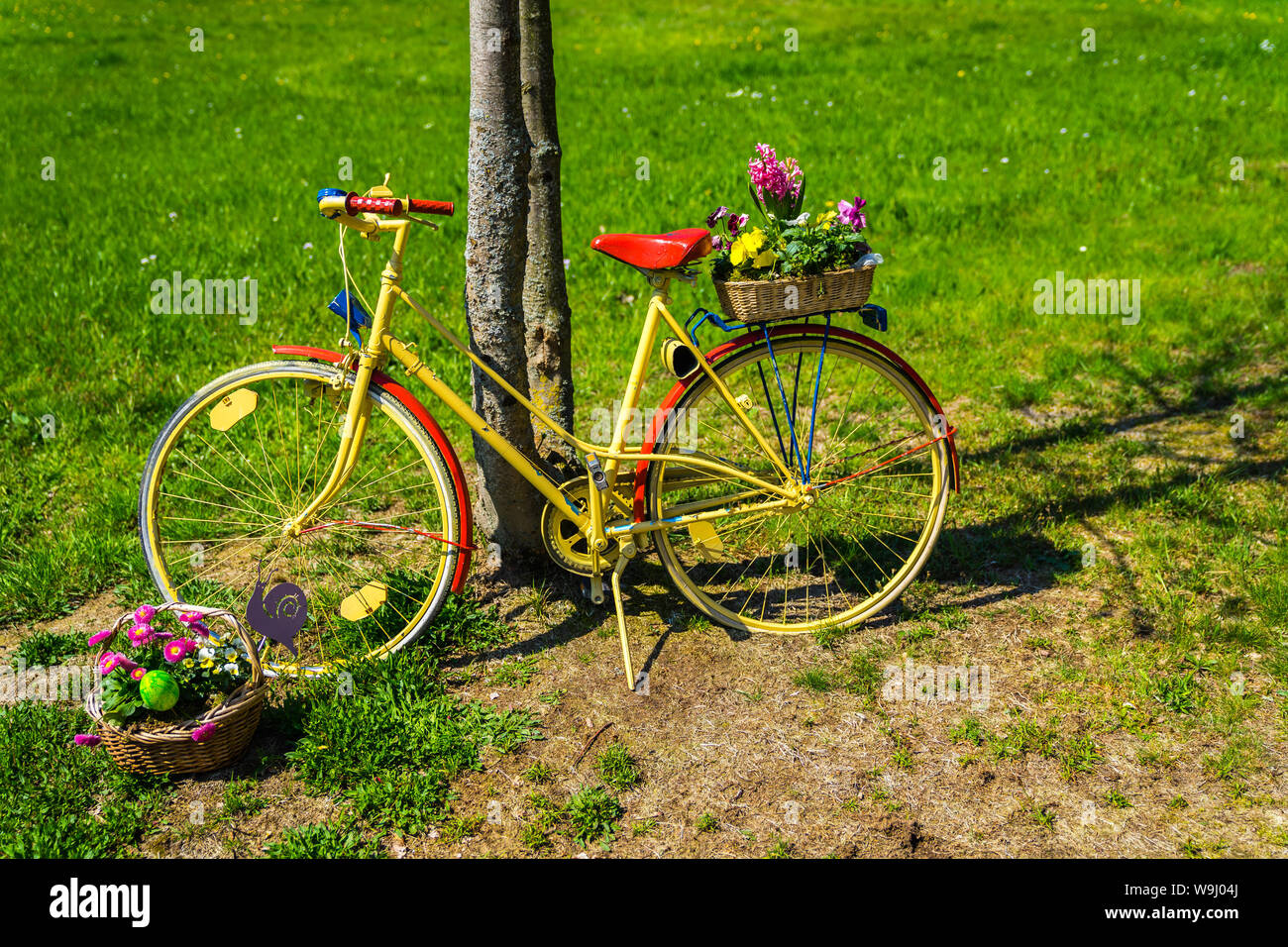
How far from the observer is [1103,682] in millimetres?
3809

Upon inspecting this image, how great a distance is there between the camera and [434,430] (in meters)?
3.65

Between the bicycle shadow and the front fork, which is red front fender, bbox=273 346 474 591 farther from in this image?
the bicycle shadow

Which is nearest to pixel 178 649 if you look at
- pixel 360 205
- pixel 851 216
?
pixel 360 205

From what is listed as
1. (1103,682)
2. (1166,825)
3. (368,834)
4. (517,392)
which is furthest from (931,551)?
(368,834)

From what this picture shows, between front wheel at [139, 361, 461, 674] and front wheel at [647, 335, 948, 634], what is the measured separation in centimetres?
96

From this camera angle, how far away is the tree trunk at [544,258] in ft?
13.1

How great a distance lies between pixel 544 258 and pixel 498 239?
30cm

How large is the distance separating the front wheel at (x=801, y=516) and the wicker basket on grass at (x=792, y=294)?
0.20 m

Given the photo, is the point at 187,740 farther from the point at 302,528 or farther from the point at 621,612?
the point at 621,612

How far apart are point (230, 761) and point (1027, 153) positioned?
8.36 metres

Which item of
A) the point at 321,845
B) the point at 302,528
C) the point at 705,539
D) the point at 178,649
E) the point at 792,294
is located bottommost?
the point at 321,845

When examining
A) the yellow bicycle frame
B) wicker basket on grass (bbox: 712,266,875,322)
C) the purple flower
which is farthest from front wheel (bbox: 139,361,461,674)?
the purple flower

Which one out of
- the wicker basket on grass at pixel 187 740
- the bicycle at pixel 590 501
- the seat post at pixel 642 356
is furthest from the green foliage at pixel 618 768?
the wicker basket on grass at pixel 187 740

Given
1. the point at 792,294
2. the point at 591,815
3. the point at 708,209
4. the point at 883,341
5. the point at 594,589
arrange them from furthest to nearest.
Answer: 1. the point at 708,209
2. the point at 883,341
3. the point at 594,589
4. the point at 792,294
5. the point at 591,815
